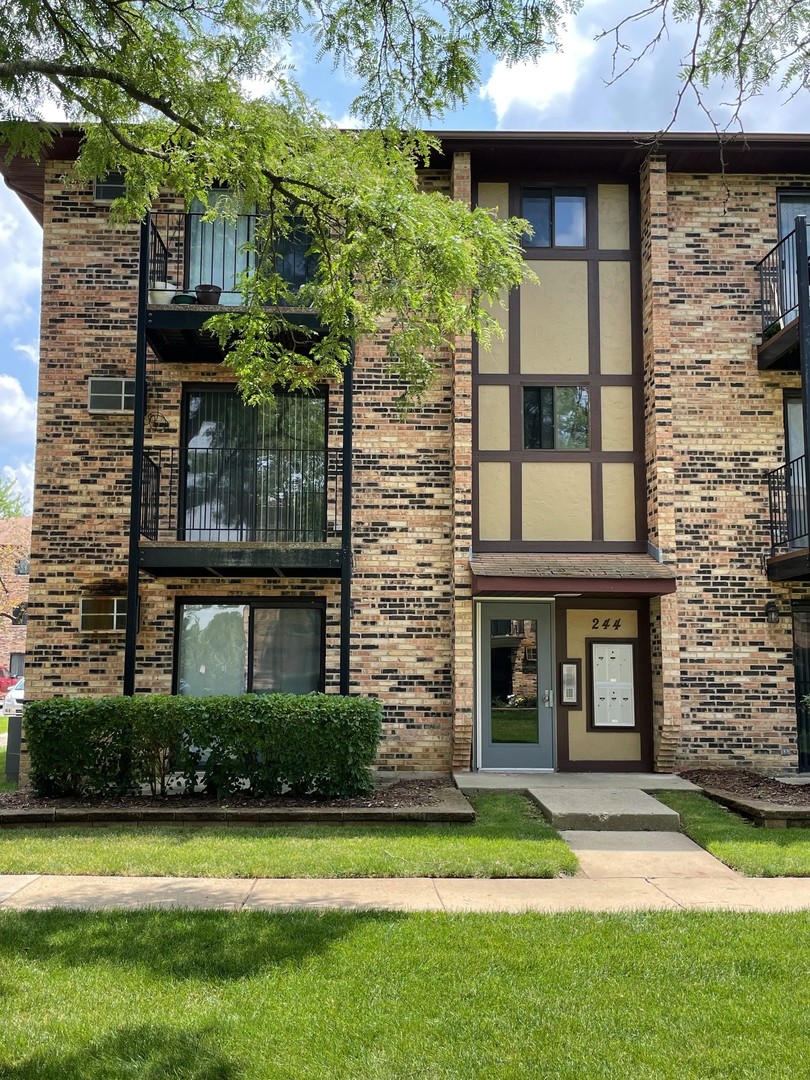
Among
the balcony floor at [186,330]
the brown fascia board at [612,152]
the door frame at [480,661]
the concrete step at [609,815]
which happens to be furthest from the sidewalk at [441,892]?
the brown fascia board at [612,152]

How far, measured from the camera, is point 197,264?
1270 centimetres

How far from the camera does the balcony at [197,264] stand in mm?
12109

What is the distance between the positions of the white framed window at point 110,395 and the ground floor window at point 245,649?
9.01ft

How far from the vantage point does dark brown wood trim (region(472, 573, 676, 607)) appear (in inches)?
448

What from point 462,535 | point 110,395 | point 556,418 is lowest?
point 462,535

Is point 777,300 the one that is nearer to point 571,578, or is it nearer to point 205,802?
point 571,578

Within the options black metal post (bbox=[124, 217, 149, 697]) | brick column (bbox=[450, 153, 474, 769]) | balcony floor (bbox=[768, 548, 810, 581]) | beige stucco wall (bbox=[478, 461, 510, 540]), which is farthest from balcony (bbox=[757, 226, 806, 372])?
black metal post (bbox=[124, 217, 149, 697])

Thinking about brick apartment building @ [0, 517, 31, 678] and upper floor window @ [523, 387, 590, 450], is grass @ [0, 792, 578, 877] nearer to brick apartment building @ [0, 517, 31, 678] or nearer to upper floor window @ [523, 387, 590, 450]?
upper floor window @ [523, 387, 590, 450]

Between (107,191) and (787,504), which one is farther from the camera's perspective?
(107,191)

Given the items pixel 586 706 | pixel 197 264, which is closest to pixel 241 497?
pixel 197 264

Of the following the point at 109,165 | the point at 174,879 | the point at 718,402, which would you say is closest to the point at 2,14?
the point at 109,165

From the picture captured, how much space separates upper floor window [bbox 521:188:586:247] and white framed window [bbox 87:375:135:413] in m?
5.87

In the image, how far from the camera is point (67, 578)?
12148 mm

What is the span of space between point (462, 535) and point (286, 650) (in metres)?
2.77
